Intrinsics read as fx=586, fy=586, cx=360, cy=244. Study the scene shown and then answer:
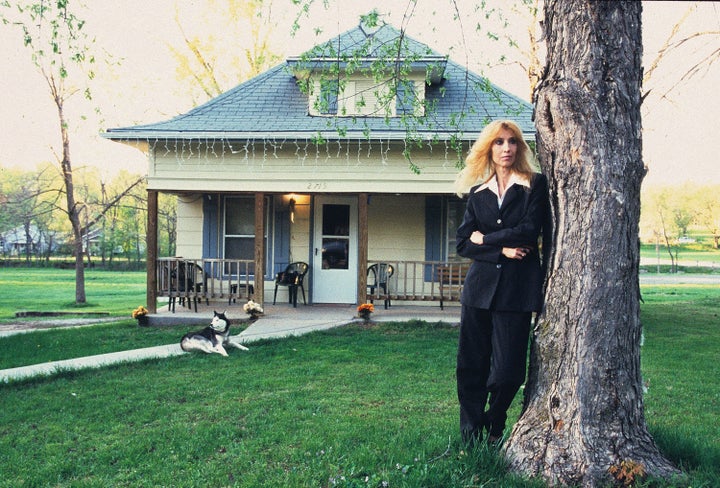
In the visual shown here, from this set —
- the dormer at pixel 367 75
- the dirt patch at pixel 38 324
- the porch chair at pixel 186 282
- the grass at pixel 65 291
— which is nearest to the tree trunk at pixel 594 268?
the dormer at pixel 367 75

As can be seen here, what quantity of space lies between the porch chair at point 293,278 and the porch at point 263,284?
224mm

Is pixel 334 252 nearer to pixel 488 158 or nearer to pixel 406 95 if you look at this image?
pixel 406 95

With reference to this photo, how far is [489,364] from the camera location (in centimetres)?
351

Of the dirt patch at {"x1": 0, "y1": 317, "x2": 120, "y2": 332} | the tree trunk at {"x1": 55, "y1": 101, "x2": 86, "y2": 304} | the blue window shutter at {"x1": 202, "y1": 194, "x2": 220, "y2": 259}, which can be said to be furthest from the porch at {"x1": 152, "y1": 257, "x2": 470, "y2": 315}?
the tree trunk at {"x1": 55, "y1": 101, "x2": 86, "y2": 304}

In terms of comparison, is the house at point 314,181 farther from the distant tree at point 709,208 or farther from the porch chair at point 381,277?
the distant tree at point 709,208

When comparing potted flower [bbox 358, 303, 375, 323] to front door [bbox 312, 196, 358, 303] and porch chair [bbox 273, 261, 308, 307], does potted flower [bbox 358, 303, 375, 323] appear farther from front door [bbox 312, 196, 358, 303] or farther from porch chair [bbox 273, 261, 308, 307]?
front door [bbox 312, 196, 358, 303]

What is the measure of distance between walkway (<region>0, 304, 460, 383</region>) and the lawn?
0.41 metres

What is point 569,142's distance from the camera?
325cm

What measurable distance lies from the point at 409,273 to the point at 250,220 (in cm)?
368

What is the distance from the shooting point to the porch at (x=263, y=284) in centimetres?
1082

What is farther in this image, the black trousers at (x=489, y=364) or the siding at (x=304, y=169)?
the siding at (x=304, y=169)

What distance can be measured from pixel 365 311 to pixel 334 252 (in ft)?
9.14

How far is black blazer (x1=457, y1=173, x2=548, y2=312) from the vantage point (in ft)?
10.7

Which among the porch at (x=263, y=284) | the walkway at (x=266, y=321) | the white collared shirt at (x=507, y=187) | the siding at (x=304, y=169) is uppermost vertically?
the siding at (x=304, y=169)
